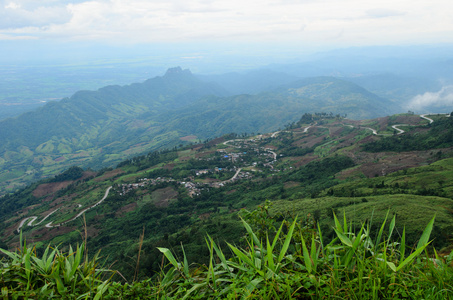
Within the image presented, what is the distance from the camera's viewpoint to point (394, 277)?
241 centimetres

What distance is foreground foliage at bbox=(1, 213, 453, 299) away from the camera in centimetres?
243

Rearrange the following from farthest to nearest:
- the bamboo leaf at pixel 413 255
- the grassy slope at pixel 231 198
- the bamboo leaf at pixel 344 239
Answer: the grassy slope at pixel 231 198
the bamboo leaf at pixel 344 239
the bamboo leaf at pixel 413 255

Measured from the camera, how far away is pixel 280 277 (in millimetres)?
2643

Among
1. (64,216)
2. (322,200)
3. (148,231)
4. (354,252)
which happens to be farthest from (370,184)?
(64,216)

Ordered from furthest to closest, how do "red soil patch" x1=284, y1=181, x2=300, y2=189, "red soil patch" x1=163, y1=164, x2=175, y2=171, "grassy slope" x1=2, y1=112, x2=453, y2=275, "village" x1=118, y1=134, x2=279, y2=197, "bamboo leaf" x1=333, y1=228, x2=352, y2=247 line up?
1. "red soil patch" x1=163, y1=164, x2=175, y2=171
2. "village" x1=118, y1=134, x2=279, y2=197
3. "red soil patch" x1=284, y1=181, x2=300, y2=189
4. "grassy slope" x1=2, y1=112, x2=453, y2=275
5. "bamboo leaf" x1=333, y1=228, x2=352, y2=247

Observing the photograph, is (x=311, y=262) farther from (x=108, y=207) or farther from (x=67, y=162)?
(x=67, y=162)

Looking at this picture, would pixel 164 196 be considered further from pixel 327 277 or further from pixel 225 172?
pixel 327 277

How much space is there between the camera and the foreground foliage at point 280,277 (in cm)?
243

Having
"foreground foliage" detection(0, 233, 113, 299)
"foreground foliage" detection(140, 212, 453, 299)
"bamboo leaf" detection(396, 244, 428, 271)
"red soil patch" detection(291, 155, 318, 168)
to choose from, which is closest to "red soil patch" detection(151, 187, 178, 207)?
"red soil patch" detection(291, 155, 318, 168)

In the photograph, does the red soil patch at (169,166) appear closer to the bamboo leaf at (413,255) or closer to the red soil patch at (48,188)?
the red soil patch at (48,188)

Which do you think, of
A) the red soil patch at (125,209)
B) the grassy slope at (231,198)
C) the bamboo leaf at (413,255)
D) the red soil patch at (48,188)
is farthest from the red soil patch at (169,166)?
the bamboo leaf at (413,255)

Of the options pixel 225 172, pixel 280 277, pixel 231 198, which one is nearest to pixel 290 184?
pixel 231 198

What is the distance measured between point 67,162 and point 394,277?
227964 millimetres

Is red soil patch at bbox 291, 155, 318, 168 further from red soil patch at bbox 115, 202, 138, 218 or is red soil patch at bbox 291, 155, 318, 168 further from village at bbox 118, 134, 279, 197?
red soil patch at bbox 115, 202, 138, 218
